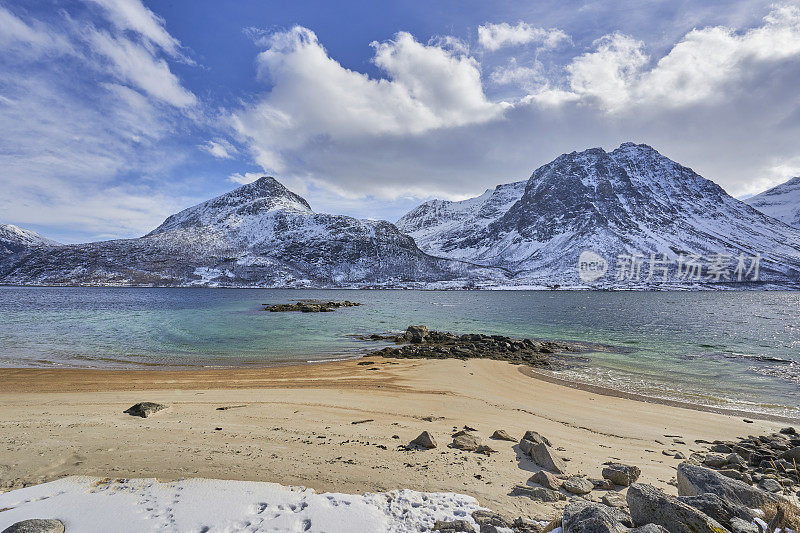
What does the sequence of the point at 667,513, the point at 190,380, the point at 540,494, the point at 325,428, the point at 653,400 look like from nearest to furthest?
the point at 667,513 < the point at 540,494 < the point at 325,428 < the point at 653,400 < the point at 190,380

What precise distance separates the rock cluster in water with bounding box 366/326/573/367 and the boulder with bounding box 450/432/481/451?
17.7 meters

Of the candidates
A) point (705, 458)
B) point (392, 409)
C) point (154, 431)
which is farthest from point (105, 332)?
point (705, 458)

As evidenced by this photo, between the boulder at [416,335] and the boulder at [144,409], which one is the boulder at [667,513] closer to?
the boulder at [144,409]

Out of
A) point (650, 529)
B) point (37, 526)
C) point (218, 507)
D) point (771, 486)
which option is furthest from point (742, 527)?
point (37, 526)

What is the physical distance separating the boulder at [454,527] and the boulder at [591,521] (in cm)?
150

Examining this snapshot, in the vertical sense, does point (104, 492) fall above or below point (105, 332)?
above

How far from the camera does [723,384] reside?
20625 millimetres

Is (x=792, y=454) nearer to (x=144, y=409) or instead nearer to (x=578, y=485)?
(x=578, y=485)

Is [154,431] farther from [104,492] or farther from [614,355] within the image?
[614,355]

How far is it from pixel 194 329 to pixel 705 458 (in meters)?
45.3

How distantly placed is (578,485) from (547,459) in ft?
4.13

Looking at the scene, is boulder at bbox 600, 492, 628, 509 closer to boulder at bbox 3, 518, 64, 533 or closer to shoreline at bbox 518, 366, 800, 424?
boulder at bbox 3, 518, 64, 533

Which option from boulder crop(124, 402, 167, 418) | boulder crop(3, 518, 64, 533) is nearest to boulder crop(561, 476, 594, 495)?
boulder crop(3, 518, 64, 533)

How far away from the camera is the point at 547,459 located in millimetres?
8531
